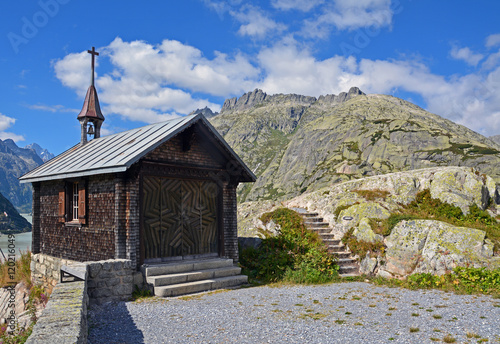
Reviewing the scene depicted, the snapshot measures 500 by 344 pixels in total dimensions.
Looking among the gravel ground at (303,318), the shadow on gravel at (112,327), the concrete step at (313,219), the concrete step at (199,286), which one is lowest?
the gravel ground at (303,318)

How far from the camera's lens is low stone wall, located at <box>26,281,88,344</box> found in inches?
176

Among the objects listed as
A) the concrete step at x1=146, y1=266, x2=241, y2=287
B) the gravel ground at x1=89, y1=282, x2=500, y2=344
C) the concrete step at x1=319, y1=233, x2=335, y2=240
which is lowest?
the gravel ground at x1=89, y1=282, x2=500, y2=344

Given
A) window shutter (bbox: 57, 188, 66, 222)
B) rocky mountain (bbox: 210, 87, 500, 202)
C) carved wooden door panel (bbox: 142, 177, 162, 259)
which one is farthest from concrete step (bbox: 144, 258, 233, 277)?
rocky mountain (bbox: 210, 87, 500, 202)

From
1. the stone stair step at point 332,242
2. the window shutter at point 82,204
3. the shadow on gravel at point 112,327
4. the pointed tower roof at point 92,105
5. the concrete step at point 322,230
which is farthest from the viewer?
the pointed tower roof at point 92,105

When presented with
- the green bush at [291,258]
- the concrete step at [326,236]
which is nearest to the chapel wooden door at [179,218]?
the green bush at [291,258]

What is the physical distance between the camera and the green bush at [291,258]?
13188 mm

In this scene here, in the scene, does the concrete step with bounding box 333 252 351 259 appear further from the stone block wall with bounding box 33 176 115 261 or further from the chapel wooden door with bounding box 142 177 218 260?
the stone block wall with bounding box 33 176 115 261

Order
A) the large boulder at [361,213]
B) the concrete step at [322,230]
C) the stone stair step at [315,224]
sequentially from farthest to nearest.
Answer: the stone stair step at [315,224] → the concrete step at [322,230] → the large boulder at [361,213]

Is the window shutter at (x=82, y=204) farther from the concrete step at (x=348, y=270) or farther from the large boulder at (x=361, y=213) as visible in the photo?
the large boulder at (x=361, y=213)

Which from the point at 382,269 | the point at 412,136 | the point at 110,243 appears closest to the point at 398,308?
the point at 382,269

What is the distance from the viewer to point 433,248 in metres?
12.7

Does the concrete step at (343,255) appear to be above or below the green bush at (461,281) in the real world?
above

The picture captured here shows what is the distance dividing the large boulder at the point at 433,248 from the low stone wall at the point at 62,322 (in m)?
10.5

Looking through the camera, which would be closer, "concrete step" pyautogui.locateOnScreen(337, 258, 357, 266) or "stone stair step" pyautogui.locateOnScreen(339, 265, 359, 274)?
"stone stair step" pyautogui.locateOnScreen(339, 265, 359, 274)
